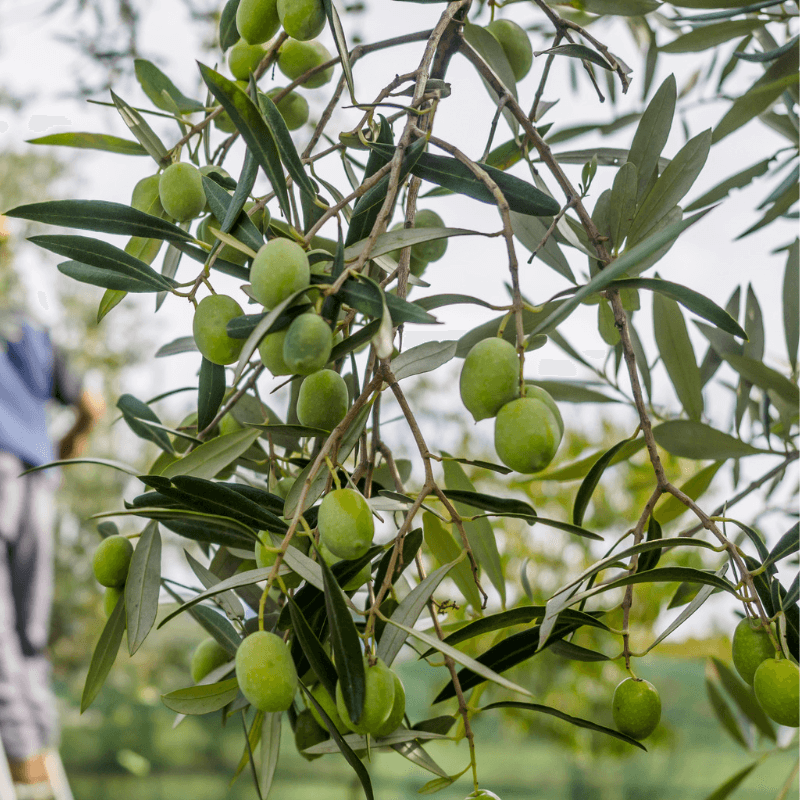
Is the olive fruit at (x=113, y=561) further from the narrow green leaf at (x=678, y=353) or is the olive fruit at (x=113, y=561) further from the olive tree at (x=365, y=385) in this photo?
the narrow green leaf at (x=678, y=353)

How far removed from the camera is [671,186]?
447 mm

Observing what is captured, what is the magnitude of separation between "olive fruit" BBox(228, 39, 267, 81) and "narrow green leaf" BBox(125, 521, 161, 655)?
12.3 inches

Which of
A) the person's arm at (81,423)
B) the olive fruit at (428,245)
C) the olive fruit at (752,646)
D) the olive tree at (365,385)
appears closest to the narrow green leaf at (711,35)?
the olive tree at (365,385)

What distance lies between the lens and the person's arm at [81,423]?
2764mm

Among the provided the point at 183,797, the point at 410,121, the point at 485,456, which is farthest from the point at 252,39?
the point at 183,797

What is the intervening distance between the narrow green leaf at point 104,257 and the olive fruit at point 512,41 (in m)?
0.35

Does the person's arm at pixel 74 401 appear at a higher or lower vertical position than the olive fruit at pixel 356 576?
higher

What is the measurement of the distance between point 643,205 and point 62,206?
1.13ft

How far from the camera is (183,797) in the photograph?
245 centimetres

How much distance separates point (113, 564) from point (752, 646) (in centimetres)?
38

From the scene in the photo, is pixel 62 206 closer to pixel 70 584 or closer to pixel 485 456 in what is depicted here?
pixel 485 456

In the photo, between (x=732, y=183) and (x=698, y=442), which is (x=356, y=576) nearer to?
(x=698, y=442)

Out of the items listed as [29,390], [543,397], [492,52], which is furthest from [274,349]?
[29,390]

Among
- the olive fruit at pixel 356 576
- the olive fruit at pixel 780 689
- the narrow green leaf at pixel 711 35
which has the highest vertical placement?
the narrow green leaf at pixel 711 35
